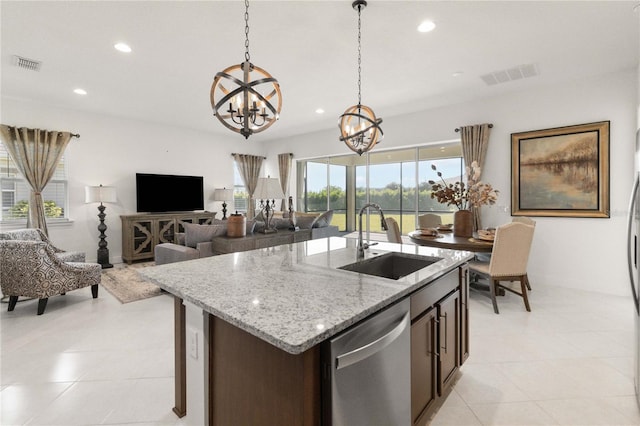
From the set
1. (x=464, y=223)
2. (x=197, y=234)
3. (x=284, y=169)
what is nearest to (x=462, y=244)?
(x=464, y=223)

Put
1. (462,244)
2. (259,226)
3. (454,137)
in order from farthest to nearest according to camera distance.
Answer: (454,137), (259,226), (462,244)

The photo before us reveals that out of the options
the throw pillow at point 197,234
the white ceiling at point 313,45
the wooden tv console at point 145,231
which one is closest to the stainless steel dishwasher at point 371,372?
the white ceiling at point 313,45

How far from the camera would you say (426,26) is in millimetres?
2746

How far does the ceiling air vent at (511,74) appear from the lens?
11.9ft

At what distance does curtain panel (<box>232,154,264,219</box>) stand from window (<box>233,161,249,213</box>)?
108 mm

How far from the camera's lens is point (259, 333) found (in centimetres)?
90

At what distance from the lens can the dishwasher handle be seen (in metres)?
0.97

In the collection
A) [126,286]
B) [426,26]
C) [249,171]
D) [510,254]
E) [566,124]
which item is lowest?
[126,286]

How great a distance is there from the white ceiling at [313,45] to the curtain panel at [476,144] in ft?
1.63

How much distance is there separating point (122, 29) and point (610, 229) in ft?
19.5

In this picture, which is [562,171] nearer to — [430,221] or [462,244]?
[430,221]

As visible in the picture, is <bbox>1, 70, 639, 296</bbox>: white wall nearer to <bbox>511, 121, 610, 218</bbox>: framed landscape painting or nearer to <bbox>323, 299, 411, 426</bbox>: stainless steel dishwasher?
<bbox>511, 121, 610, 218</bbox>: framed landscape painting

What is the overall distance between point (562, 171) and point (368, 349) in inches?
178

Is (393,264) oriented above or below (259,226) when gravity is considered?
below
